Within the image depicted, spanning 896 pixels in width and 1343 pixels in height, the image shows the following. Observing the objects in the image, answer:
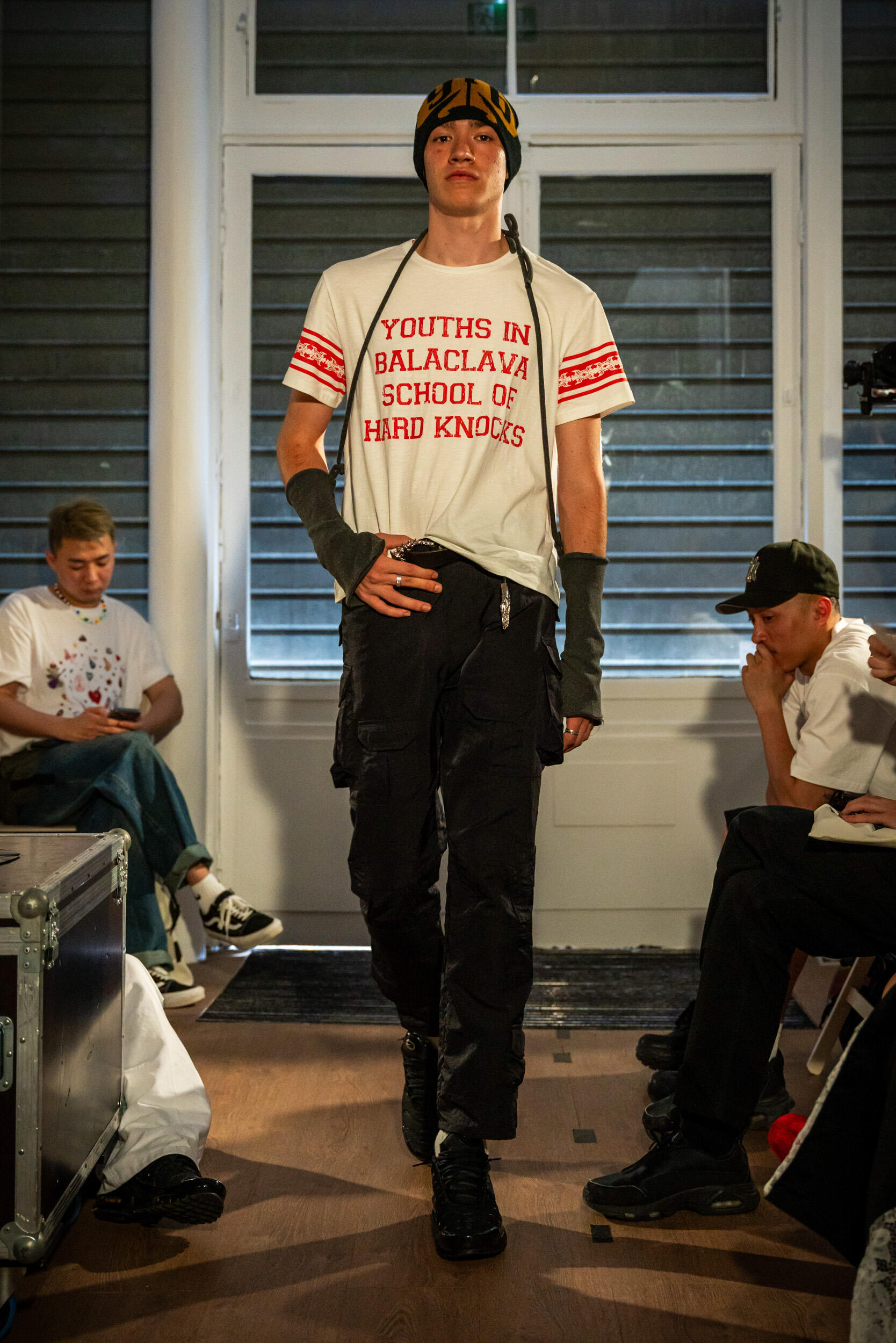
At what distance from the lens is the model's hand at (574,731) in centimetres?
179

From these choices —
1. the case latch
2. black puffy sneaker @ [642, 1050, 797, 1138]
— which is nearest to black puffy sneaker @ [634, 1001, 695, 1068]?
black puffy sneaker @ [642, 1050, 797, 1138]

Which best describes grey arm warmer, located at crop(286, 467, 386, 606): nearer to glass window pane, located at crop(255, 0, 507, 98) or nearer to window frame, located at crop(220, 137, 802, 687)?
window frame, located at crop(220, 137, 802, 687)

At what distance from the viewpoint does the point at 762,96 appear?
355 centimetres

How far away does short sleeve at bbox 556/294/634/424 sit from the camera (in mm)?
1855

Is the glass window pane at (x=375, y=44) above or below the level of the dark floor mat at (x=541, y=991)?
above

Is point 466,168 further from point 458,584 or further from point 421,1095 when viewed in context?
point 421,1095

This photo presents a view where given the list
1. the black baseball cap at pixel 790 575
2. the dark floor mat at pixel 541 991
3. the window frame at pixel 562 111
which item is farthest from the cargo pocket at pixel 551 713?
the window frame at pixel 562 111

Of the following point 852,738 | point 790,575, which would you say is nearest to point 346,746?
point 852,738

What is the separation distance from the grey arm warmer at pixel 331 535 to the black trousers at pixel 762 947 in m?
0.72

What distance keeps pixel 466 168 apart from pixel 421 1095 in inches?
58.7

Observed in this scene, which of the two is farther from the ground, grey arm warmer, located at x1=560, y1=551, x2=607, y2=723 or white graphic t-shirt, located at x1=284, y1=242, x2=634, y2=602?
white graphic t-shirt, located at x1=284, y1=242, x2=634, y2=602

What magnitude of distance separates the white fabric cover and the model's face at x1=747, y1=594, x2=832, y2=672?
1377mm

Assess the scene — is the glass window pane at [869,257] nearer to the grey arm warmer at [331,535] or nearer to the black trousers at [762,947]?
the black trousers at [762,947]

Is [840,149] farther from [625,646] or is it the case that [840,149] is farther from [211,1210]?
[211,1210]
